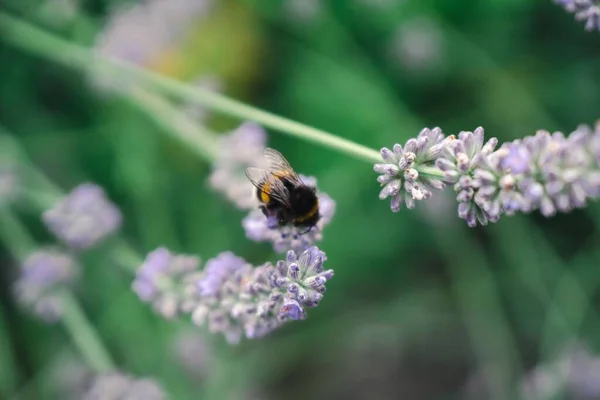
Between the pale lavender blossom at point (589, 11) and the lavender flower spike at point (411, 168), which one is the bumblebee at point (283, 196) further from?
the pale lavender blossom at point (589, 11)

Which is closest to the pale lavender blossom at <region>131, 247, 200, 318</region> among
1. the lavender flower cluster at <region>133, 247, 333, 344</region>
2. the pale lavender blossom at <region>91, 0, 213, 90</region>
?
the lavender flower cluster at <region>133, 247, 333, 344</region>

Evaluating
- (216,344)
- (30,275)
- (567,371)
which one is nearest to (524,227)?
(567,371)

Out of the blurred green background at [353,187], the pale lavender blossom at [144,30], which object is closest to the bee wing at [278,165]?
the pale lavender blossom at [144,30]

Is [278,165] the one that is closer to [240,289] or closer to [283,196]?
[283,196]

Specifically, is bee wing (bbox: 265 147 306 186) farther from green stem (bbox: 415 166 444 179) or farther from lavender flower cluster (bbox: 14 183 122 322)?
lavender flower cluster (bbox: 14 183 122 322)

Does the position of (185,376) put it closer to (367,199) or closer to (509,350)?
(367,199)

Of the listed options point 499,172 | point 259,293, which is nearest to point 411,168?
point 499,172
